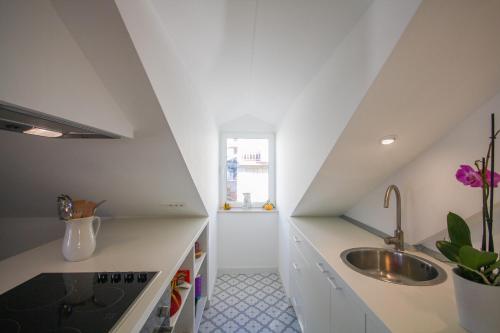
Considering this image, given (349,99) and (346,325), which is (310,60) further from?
(346,325)

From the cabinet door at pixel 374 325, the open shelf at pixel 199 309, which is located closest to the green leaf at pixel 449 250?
the cabinet door at pixel 374 325

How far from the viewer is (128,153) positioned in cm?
133

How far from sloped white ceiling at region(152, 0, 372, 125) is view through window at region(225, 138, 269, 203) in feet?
4.56

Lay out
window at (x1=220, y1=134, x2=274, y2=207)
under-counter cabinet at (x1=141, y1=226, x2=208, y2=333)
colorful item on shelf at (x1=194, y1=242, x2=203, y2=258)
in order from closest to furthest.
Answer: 1. under-counter cabinet at (x1=141, y1=226, x2=208, y2=333)
2. colorful item on shelf at (x1=194, y1=242, x2=203, y2=258)
3. window at (x1=220, y1=134, x2=274, y2=207)

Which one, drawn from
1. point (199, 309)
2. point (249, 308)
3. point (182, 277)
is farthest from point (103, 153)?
point (249, 308)

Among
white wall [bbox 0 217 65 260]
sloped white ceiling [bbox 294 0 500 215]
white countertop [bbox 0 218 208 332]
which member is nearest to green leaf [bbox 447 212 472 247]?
sloped white ceiling [bbox 294 0 500 215]

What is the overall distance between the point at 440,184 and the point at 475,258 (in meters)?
0.70

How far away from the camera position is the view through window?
3.25m

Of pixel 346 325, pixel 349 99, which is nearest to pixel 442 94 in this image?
pixel 349 99

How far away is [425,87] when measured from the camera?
0.91m

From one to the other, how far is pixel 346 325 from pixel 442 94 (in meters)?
1.12

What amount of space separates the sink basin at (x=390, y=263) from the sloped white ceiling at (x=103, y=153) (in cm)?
123

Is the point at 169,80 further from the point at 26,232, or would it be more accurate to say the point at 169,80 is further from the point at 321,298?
the point at 26,232

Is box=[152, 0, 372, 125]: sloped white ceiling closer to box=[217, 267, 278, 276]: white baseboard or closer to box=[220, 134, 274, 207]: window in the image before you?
box=[220, 134, 274, 207]: window
